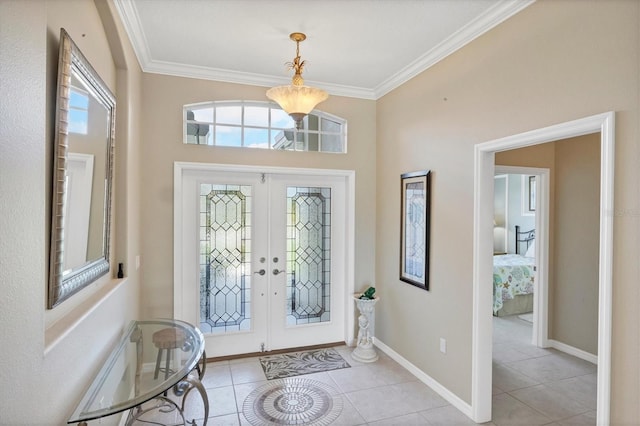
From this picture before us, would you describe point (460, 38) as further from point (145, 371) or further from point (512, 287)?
point (512, 287)

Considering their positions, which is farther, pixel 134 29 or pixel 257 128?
pixel 257 128

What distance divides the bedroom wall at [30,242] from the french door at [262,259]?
196 centimetres

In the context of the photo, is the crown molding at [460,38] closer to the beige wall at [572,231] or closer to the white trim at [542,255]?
the beige wall at [572,231]

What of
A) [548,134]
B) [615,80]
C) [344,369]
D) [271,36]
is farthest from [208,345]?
[615,80]

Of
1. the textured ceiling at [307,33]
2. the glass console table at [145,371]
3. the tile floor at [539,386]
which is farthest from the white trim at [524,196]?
the glass console table at [145,371]

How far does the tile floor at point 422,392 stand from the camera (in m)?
2.77

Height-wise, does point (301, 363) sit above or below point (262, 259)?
below

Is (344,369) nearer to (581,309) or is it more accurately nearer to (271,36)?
(581,309)

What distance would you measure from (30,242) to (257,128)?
2.90 metres

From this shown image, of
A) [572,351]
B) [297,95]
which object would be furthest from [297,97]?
[572,351]

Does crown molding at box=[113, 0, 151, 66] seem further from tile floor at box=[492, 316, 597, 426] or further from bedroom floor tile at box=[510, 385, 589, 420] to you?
bedroom floor tile at box=[510, 385, 589, 420]

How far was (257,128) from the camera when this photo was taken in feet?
12.7

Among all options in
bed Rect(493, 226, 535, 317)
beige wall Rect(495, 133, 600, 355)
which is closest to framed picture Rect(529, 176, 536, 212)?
bed Rect(493, 226, 535, 317)

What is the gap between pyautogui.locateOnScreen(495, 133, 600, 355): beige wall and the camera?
149 inches
